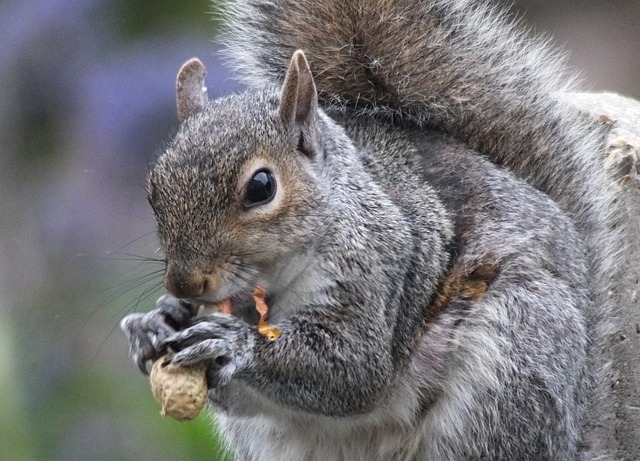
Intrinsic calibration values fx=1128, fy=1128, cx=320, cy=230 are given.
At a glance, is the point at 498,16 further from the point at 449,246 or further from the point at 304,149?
the point at 304,149

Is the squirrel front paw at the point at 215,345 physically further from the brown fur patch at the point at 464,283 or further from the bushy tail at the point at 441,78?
the bushy tail at the point at 441,78

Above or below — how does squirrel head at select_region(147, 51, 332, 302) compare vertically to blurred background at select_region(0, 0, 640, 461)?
above

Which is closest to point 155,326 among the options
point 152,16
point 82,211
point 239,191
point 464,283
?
point 239,191

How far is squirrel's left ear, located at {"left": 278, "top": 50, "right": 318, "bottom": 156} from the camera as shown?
2031 mm

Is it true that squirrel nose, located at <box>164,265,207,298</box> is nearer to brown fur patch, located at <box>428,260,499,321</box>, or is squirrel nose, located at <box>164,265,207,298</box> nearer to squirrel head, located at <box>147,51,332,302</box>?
squirrel head, located at <box>147,51,332,302</box>

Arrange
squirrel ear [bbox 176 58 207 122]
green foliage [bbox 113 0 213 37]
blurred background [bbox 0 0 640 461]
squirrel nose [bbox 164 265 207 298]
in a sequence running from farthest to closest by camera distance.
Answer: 1. green foliage [bbox 113 0 213 37]
2. blurred background [bbox 0 0 640 461]
3. squirrel ear [bbox 176 58 207 122]
4. squirrel nose [bbox 164 265 207 298]

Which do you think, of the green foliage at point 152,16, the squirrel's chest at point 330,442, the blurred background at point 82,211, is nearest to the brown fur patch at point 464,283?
the squirrel's chest at point 330,442

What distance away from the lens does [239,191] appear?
1924 millimetres

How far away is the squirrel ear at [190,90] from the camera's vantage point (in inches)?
87.1

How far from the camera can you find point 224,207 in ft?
6.25

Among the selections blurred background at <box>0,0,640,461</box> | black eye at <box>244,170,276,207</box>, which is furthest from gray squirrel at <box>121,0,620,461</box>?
blurred background at <box>0,0,640,461</box>

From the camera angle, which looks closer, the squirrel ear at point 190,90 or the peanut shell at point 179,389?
the peanut shell at point 179,389

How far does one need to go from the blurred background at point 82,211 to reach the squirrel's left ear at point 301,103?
71cm

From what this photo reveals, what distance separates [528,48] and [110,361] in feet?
4.48
